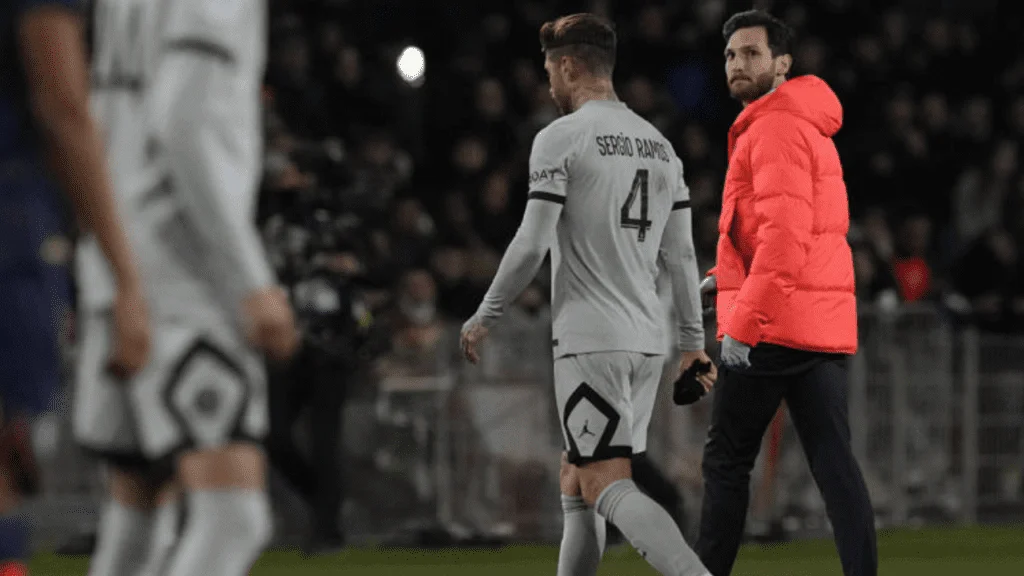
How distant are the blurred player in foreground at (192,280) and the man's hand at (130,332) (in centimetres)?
30

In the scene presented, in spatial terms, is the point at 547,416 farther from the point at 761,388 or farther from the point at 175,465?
the point at 175,465

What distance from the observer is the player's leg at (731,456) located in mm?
6898

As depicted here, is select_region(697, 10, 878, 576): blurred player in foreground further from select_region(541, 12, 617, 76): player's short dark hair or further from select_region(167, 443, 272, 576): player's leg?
select_region(167, 443, 272, 576): player's leg

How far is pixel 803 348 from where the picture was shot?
6848 millimetres

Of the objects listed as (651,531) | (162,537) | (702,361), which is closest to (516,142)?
(702,361)

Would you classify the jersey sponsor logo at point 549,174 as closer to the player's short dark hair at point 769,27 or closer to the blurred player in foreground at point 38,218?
the player's short dark hair at point 769,27

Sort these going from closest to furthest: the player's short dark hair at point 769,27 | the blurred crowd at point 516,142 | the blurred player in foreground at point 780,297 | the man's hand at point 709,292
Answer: the blurred player in foreground at point 780,297 → the player's short dark hair at point 769,27 → the man's hand at point 709,292 → the blurred crowd at point 516,142

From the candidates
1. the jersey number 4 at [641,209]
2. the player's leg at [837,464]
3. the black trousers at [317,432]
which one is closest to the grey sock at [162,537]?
the jersey number 4 at [641,209]

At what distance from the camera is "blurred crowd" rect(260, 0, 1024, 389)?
10906 millimetres

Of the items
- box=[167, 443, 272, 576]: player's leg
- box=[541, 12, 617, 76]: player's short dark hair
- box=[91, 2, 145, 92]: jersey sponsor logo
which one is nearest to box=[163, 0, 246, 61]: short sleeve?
box=[91, 2, 145, 92]: jersey sponsor logo

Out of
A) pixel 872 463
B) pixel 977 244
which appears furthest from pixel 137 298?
pixel 977 244

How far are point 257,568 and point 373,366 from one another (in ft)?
6.26

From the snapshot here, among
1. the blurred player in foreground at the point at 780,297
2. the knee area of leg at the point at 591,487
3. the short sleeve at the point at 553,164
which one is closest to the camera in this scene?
the knee area of leg at the point at 591,487

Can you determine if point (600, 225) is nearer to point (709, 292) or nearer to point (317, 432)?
point (709, 292)
